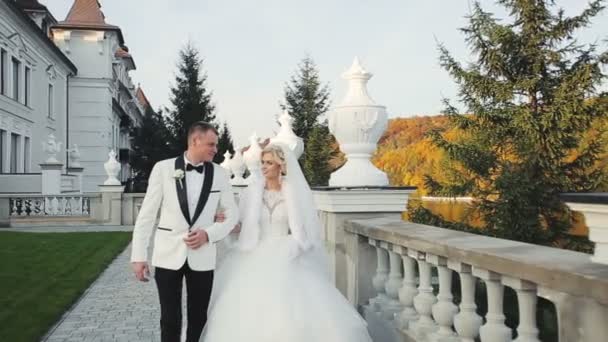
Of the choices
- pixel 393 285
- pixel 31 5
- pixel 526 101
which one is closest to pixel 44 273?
pixel 393 285

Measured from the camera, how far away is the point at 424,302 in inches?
144

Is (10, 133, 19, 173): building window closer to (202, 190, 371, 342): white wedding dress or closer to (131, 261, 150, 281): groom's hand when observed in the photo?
(131, 261, 150, 281): groom's hand

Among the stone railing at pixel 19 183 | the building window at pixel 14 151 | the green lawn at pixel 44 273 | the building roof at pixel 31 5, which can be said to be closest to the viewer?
the green lawn at pixel 44 273

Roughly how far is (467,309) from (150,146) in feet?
133

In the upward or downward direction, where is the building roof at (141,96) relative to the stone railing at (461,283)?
upward

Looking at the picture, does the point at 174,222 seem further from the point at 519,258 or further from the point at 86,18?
the point at 86,18

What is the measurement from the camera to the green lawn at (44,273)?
6.70 m

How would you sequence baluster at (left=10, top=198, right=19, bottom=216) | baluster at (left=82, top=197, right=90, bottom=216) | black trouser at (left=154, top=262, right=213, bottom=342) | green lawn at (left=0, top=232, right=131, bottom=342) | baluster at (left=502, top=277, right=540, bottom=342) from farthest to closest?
baluster at (left=82, top=197, right=90, bottom=216)
baluster at (left=10, top=198, right=19, bottom=216)
green lawn at (left=0, top=232, right=131, bottom=342)
black trouser at (left=154, top=262, right=213, bottom=342)
baluster at (left=502, top=277, right=540, bottom=342)

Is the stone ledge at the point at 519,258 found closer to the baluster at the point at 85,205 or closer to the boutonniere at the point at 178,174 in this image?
the boutonniere at the point at 178,174

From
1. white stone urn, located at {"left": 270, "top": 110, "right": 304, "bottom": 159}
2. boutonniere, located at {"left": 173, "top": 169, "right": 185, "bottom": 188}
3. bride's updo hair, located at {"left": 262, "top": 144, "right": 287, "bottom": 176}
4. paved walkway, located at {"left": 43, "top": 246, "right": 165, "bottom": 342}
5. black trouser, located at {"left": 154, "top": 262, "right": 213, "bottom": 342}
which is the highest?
white stone urn, located at {"left": 270, "top": 110, "right": 304, "bottom": 159}

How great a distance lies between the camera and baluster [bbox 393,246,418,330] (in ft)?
12.8

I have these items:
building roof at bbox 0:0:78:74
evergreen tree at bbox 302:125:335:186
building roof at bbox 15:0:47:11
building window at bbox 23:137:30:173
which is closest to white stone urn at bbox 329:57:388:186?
building roof at bbox 0:0:78:74

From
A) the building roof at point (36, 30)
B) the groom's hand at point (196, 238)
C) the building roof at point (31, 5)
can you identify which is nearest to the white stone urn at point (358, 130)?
the groom's hand at point (196, 238)

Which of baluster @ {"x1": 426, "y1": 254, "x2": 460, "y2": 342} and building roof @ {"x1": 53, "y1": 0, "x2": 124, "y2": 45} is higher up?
building roof @ {"x1": 53, "y1": 0, "x2": 124, "y2": 45}
